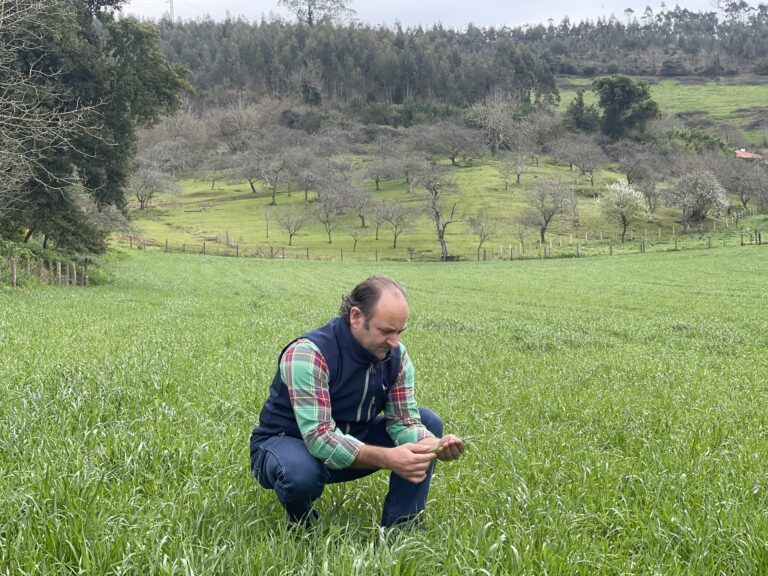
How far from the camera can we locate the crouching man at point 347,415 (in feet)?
12.5

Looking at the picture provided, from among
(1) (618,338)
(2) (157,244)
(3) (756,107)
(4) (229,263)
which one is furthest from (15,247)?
(3) (756,107)

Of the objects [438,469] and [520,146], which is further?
[520,146]

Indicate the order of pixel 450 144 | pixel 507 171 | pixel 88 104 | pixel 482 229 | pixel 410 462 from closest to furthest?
1. pixel 410 462
2. pixel 88 104
3. pixel 482 229
4. pixel 507 171
5. pixel 450 144

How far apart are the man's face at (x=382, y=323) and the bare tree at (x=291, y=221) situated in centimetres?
7745

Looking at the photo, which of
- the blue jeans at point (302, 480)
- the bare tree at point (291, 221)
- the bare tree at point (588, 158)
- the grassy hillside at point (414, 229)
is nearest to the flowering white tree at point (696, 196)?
the grassy hillside at point (414, 229)

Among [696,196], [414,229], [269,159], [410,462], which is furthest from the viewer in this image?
[269,159]

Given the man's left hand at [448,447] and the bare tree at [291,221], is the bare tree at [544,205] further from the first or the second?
the man's left hand at [448,447]

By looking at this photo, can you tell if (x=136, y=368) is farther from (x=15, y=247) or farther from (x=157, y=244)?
(x=157, y=244)

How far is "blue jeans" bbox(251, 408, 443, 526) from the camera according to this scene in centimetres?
380

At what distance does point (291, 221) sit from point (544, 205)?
114 ft

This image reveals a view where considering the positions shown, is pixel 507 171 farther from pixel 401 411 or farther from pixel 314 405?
pixel 314 405

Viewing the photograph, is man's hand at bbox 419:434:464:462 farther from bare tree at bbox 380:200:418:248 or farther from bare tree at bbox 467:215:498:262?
bare tree at bbox 380:200:418:248

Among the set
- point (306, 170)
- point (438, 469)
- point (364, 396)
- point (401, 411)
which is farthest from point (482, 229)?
point (364, 396)

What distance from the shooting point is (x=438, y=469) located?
5559 millimetres
